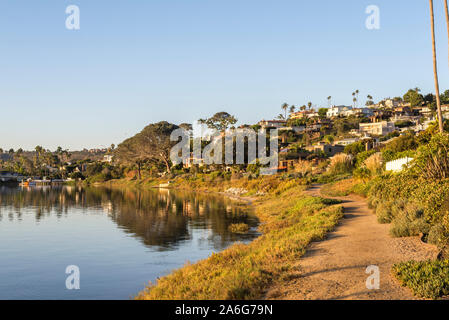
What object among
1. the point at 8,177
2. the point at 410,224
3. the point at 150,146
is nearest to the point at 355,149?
the point at 410,224

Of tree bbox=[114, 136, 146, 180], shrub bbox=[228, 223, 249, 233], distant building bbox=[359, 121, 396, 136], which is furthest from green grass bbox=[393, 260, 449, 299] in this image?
distant building bbox=[359, 121, 396, 136]

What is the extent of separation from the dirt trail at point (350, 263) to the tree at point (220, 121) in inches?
3482

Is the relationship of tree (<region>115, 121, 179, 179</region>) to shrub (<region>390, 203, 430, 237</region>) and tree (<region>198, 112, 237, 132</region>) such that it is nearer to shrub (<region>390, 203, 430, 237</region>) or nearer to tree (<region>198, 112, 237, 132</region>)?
tree (<region>198, 112, 237, 132</region>)

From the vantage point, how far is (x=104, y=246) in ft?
73.9

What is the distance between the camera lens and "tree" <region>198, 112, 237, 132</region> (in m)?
106

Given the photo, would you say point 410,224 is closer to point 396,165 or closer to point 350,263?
point 350,263

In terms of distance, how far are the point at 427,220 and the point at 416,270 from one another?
18.5 ft

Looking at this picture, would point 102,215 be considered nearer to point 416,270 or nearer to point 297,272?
point 297,272

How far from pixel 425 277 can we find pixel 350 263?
105 inches

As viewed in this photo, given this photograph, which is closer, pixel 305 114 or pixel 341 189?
pixel 341 189

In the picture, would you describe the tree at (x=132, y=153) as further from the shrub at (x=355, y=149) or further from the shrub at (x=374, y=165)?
the shrub at (x=374, y=165)

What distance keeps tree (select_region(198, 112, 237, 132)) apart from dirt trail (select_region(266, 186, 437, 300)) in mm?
88452

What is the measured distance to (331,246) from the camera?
14164 millimetres
